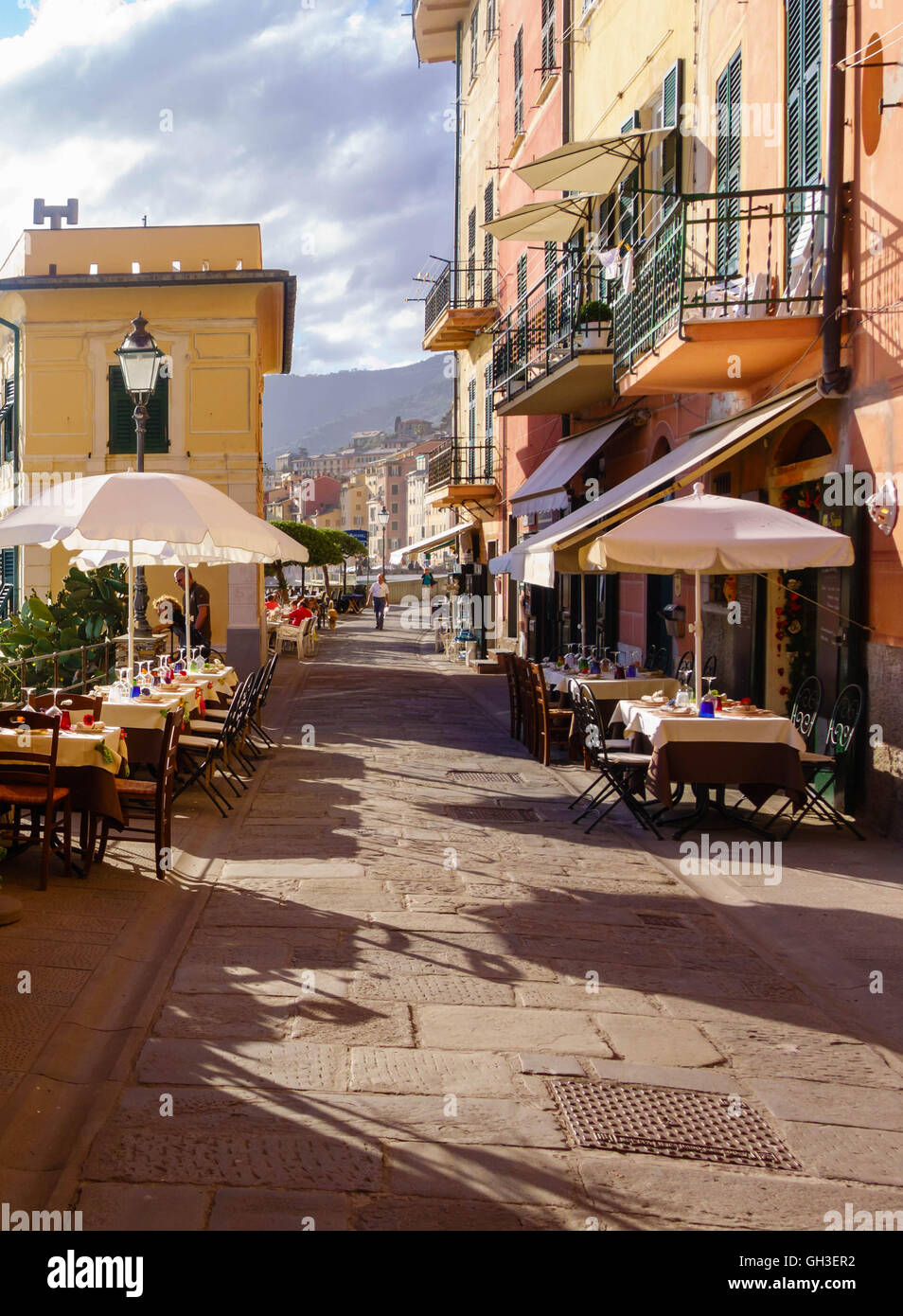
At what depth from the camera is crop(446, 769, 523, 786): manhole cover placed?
11.6 meters

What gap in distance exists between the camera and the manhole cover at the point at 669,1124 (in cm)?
399

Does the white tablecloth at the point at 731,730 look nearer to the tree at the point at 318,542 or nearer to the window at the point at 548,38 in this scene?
the window at the point at 548,38

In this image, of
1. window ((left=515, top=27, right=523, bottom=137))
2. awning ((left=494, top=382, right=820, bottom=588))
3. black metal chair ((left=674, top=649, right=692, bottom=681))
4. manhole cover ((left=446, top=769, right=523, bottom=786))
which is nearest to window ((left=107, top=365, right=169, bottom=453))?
window ((left=515, top=27, right=523, bottom=137))


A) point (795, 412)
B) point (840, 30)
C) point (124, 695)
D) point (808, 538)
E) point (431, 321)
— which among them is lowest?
point (124, 695)

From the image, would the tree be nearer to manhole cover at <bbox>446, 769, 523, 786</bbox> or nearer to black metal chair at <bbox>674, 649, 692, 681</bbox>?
black metal chair at <bbox>674, 649, 692, 681</bbox>

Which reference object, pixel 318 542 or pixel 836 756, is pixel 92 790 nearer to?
pixel 836 756

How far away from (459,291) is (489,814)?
23.9 metres

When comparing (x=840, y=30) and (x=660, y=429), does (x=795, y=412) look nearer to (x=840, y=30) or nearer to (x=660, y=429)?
(x=840, y=30)

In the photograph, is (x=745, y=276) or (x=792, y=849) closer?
(x=792, y=849)

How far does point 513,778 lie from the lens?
1175 centimetres

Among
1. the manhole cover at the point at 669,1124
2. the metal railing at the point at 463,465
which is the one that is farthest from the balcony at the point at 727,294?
the metal railing at the point at 463,465

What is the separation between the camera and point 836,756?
9641 mm

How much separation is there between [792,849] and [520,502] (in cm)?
1227
